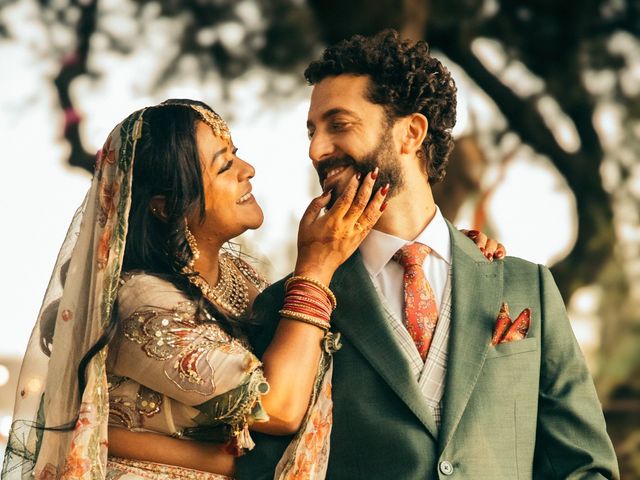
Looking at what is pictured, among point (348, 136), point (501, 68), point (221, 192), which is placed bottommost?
point (221, 192)

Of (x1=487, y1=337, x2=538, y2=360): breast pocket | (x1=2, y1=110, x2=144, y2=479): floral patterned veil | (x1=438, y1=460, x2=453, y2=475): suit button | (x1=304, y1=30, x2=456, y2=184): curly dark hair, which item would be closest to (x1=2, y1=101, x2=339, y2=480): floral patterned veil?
(x1=2, y1=110, x2=144, y2=479): floral patterned veil

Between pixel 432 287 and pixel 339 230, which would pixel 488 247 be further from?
pixel 339 230

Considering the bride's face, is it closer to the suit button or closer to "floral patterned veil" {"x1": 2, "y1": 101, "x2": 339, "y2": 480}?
"floral patterned veil" {"x1": 2, "y1": 101, "x2": 339, "y2": 480}

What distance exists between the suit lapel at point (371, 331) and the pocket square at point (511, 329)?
274mm

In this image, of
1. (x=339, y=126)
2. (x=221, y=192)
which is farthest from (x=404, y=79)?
(x=221, y=192)

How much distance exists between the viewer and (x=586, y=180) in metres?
7.18

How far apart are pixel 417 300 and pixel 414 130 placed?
0.59 metres

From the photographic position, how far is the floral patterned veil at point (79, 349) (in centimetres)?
296

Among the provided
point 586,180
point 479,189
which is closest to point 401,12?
point 479,189

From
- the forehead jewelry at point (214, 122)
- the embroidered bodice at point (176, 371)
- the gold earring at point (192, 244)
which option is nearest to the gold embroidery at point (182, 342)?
the embroidered bodice at point (176, 371)

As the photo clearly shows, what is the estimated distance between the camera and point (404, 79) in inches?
132

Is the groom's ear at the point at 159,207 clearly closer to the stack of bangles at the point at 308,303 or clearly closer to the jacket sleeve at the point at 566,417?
the stack of bangles at the point at 308,303

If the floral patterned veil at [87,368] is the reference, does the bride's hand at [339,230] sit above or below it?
above

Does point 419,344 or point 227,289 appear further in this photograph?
point 227,289
